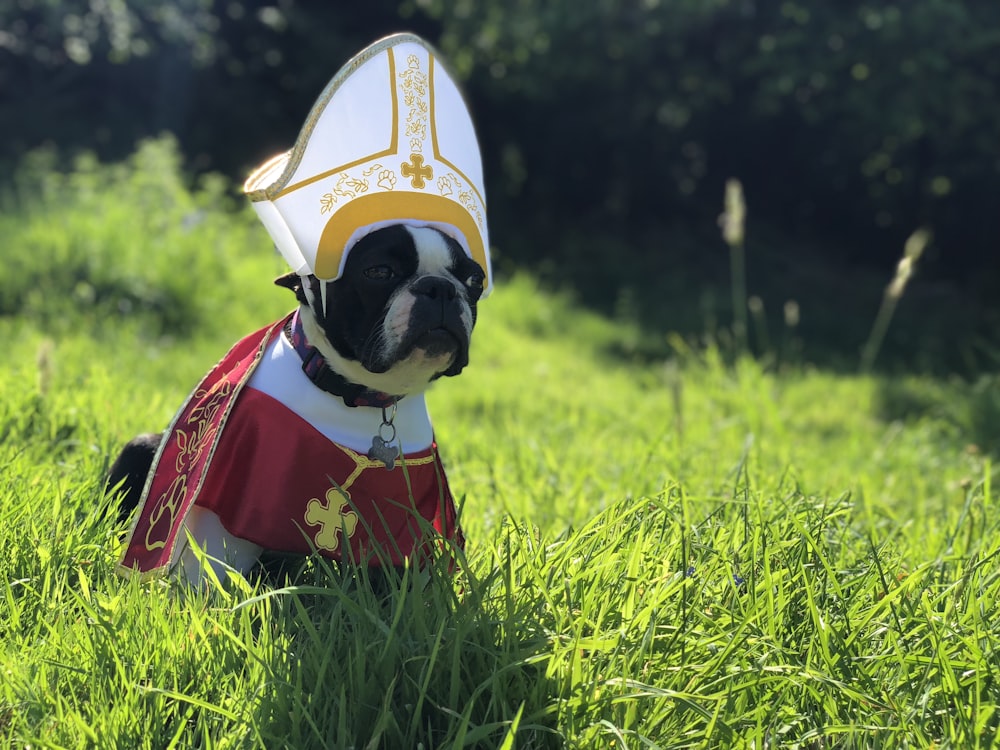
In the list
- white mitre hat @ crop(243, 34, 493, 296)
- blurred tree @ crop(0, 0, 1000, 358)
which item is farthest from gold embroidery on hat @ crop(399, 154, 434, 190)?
blurred tree @ crop(0, 0, 1000, 358)

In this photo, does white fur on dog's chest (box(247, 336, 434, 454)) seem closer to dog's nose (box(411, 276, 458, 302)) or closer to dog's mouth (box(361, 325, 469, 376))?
dog's mouth (box(361, 325, 469, 376))

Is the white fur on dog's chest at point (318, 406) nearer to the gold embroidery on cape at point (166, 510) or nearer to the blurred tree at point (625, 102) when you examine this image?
the gold embroidery on cape at point (166, 510)

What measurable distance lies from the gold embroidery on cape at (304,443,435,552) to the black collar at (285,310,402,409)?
4.2 inches

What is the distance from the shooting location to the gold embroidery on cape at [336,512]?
6.14 feet

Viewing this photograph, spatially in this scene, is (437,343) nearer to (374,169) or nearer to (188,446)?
(374,169)

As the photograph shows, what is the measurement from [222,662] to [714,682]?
822 mm

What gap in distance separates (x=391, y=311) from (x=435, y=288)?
10cm

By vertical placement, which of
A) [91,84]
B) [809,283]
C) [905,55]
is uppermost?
[91,84]

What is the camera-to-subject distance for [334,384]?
6.35 ft

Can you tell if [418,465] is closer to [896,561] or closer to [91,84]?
[896,561]

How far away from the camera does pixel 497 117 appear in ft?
37.8

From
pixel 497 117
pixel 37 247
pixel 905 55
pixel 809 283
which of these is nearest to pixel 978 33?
pixel 905 55

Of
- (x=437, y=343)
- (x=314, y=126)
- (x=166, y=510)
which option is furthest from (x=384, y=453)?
(x=314, y=126)

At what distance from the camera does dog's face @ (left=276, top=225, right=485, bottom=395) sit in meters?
1.87
